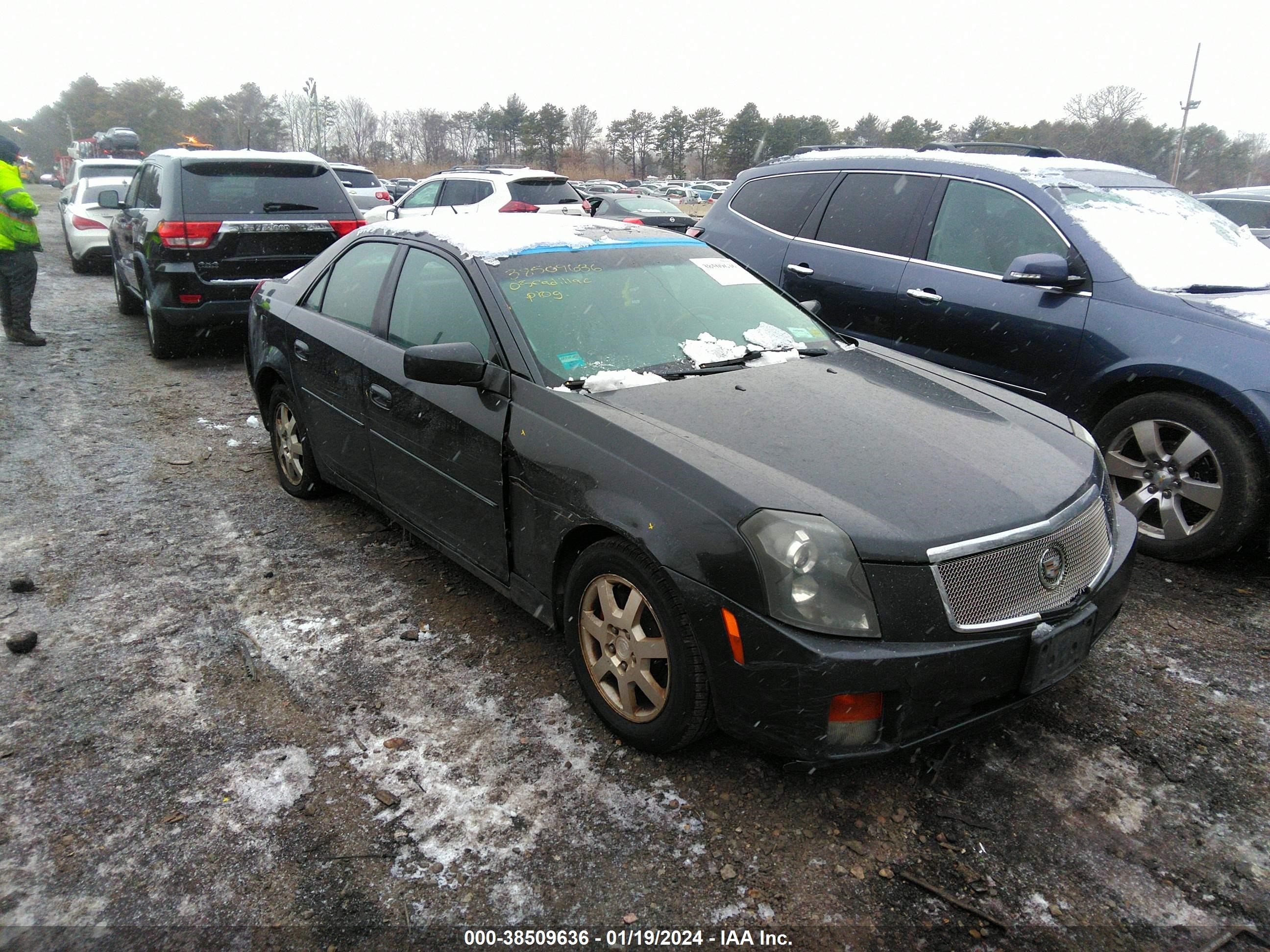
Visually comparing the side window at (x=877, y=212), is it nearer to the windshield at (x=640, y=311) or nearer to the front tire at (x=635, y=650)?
the windshield at (x=640, y=311)

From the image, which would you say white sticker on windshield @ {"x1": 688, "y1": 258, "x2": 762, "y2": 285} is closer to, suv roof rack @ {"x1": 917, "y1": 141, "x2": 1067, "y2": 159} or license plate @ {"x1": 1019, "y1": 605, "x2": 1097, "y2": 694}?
license plate @ {"x1": 1019, "y1": 605, "x2": 1097, "y2": 694}

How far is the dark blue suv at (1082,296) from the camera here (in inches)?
153

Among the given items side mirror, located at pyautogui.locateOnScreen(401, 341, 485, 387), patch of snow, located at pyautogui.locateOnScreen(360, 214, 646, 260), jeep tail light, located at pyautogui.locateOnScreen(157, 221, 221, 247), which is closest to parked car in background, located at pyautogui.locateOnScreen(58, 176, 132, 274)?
jeep tail light, located at pyautogui.locateOnScreen(157, 221, 221, 247)

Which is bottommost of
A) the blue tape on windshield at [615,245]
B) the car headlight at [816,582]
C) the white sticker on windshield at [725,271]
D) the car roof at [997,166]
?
the car headlight at [816,582]

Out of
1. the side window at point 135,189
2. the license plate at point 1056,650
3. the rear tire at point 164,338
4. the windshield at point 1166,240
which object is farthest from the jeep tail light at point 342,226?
the license plate at point 1056,650

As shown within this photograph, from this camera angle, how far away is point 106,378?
746cm

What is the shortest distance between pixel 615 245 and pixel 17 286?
7575 millimetres

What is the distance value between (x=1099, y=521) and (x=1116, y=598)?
259 mm

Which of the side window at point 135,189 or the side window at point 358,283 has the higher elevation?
the side window at point 135,189

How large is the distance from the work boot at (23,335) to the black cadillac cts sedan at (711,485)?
628cm

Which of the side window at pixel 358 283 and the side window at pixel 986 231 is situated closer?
the side window at pixel 358 283

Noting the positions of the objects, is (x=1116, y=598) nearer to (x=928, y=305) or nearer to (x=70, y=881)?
(x=928, y=305)

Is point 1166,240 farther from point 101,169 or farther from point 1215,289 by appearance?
point 101,169

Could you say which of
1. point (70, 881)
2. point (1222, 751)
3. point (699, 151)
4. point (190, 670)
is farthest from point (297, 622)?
point (699, 151)
